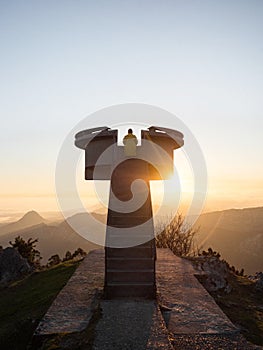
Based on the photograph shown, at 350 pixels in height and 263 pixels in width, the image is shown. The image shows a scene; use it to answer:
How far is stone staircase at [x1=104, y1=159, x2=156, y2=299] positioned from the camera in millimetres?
8031

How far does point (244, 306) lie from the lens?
9531 mm

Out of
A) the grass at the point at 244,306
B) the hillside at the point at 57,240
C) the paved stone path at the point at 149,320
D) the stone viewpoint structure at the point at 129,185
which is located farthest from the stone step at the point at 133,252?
the hillside at the point at 57,240

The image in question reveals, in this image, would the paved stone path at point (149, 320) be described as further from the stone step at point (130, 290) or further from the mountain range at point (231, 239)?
the mountain range at point (231, 239)

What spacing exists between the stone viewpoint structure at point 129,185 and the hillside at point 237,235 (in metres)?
67.9

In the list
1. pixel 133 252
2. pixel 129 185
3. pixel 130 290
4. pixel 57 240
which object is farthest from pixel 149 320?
pixel 57 240

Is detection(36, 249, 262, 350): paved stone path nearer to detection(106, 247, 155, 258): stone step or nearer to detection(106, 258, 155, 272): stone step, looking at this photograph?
detection(106, 258, 155, 272): stone step

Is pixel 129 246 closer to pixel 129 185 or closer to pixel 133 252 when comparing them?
pixel 133 252

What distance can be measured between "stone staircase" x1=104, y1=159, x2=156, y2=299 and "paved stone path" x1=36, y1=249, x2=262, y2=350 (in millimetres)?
348

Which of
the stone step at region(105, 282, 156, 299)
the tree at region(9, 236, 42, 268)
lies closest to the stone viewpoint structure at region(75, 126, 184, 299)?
the stone step at region(105, 282, 156, 299)

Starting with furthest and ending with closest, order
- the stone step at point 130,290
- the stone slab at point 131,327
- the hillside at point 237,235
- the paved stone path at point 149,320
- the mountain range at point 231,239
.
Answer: the mountain range at point 231,239, the hillside at point 237,235, the stone step at point 130,290, the paved stone path at point 149,320, the stone slab at point 131,327

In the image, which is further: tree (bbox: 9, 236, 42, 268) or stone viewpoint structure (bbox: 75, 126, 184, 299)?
tree (bbox: 9, 236, 42, 268)

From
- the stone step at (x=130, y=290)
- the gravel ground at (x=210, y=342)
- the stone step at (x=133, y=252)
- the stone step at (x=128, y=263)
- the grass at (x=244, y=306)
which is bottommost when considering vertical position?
the grass at (x=244, y=306)

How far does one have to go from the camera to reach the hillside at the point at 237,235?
81.3 meters

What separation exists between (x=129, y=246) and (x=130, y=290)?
92cm
